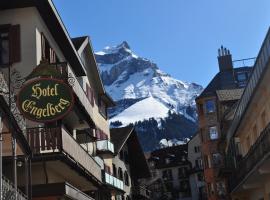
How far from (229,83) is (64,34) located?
45.8 meters

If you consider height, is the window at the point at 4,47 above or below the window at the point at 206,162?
below

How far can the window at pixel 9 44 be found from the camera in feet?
81.6

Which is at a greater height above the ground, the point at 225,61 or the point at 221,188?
the point at 225,61

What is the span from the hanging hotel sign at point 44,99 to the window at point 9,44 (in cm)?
865

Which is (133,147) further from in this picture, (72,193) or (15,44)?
(72,193)

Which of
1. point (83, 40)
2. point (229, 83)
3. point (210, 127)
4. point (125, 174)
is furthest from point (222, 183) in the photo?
point (83, 40)

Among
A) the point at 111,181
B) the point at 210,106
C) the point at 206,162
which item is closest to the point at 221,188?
the point at 206,162

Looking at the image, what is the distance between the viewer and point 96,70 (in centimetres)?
4178

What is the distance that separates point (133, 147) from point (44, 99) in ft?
135

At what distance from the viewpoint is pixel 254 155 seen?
27.3 metres

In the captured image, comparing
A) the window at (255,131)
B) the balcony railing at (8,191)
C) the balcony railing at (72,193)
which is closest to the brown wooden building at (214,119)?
the window at (255,131)

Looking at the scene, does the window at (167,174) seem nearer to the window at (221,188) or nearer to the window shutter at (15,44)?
the window at (221,188)

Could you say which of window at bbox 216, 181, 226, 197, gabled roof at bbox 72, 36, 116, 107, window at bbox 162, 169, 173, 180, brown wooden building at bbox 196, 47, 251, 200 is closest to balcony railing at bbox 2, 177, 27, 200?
gabled roof at bbox 72, 36, 116, 107

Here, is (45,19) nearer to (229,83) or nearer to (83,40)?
(83,40)
